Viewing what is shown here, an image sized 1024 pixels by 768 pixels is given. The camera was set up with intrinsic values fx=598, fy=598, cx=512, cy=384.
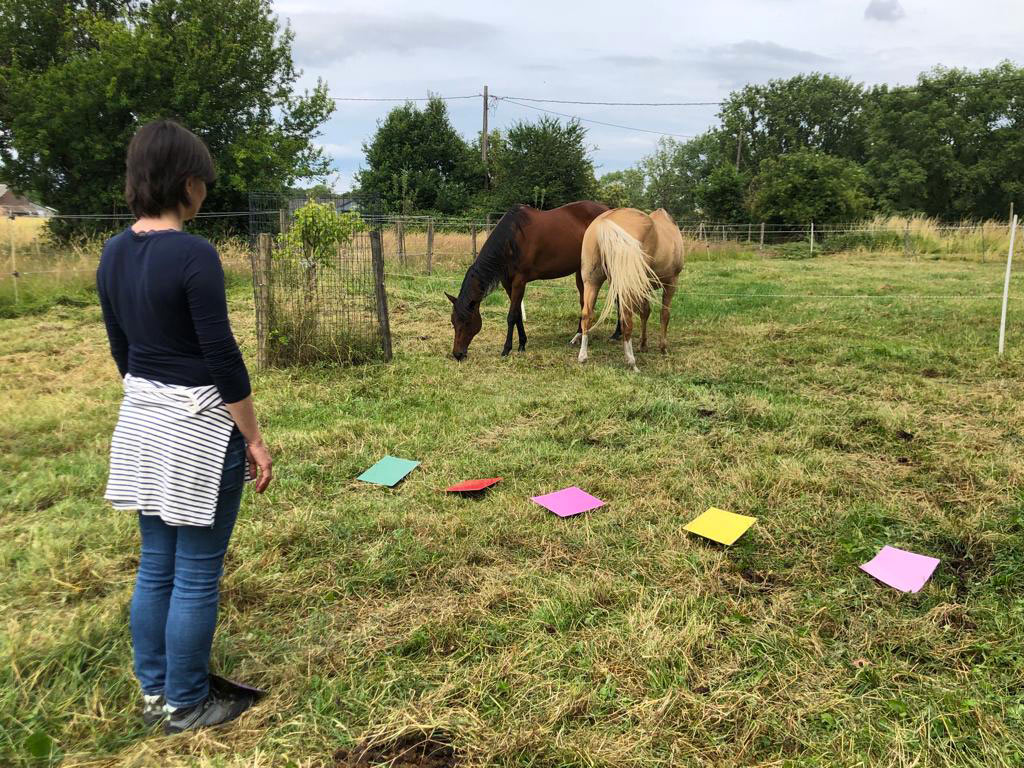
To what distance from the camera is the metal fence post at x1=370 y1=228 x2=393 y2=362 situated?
6035 millimetres

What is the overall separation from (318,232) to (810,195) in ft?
76.6

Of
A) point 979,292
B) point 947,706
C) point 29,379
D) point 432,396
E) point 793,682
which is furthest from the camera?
point 979,292

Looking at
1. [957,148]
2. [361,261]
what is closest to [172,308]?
[361,261]

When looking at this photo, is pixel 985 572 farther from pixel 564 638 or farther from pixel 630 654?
pixel 564 638

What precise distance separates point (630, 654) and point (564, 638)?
0.24m

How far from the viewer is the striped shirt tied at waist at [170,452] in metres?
1.58

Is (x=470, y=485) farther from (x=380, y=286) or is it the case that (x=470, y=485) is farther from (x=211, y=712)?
(x=380, y=286)

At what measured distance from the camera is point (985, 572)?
2.46 m

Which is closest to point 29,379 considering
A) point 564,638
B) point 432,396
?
point 432,396

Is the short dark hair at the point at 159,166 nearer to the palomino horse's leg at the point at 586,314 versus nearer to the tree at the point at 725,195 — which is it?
the palomino horse's leg at the point at 586,314

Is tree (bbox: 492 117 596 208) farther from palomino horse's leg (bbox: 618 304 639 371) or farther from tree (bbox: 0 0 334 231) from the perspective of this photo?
palomino horse's leg (bbox: 618 304 639 371)

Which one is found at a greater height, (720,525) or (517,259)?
(517,259)

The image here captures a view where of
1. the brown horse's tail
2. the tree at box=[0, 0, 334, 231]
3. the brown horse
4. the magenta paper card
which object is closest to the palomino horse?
the brown horse's tail

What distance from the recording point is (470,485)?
11.1 ft
